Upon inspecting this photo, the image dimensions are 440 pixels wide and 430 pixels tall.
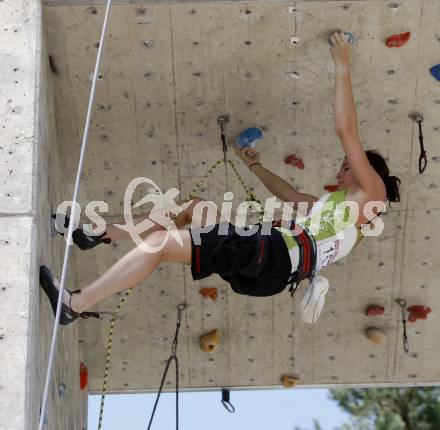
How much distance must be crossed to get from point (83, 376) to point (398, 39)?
2.73m

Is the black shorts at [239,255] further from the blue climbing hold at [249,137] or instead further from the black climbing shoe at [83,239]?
the blue climbing hold at [249,137]

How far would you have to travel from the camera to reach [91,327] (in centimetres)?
695

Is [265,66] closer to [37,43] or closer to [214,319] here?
[37,43]

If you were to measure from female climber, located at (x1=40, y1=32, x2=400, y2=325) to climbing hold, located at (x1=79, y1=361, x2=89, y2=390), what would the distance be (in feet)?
4.82

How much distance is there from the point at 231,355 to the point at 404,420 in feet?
21.1

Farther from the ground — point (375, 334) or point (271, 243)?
point (271, 243)

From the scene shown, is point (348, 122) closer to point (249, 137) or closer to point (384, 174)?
point (384, 174)

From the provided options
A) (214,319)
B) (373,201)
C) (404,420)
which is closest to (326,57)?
(373,201)

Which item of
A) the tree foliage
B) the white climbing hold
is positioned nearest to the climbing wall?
the white climbing hold

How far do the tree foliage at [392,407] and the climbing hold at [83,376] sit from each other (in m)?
6.51

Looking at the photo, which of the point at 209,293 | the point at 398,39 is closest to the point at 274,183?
the point at 398,39

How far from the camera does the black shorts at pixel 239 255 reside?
5.08 meters

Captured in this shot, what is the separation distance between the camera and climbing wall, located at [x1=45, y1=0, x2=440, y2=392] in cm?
559

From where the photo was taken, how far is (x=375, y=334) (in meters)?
6.92
